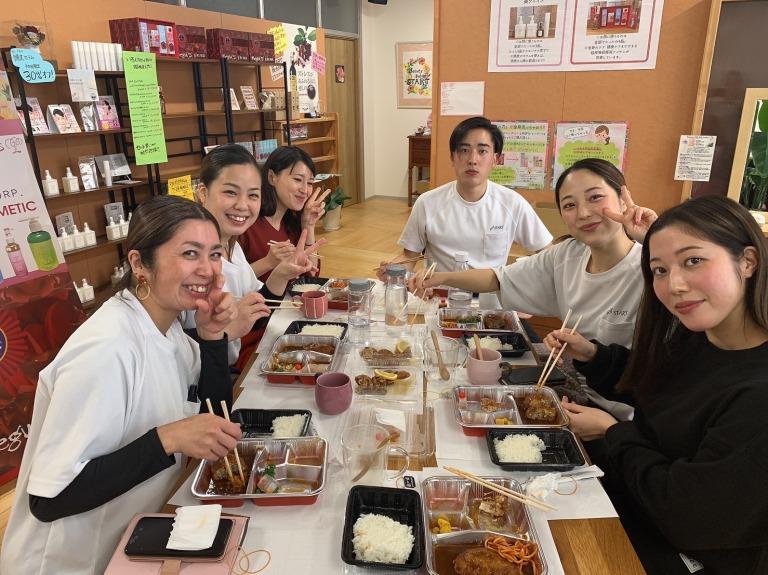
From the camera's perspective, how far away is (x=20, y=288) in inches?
110

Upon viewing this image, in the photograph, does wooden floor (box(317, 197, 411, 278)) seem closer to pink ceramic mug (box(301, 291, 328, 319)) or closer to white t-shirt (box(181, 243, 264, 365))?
white t-shirt (box(181, 243, 264, 365))

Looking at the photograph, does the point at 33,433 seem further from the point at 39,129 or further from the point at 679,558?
the point at 39,129

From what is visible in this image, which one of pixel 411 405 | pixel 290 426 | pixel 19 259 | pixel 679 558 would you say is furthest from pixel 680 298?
pixel 19 259

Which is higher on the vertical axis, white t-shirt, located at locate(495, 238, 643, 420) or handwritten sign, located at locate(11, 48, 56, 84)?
handwritten sign, located at locate(11, 48, 56, 84)

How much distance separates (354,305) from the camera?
83.7 inches

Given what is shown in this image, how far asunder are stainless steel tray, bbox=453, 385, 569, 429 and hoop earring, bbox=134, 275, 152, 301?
91 cm

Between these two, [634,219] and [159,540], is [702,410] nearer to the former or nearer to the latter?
[634,219]

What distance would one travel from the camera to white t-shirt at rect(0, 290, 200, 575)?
111cm

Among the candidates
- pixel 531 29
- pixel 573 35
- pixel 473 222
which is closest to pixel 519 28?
pixel 531 29

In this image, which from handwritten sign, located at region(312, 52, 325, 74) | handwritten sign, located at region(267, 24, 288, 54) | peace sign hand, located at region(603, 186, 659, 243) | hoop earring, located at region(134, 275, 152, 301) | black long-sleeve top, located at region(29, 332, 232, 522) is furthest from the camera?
handwritten sign, located at region(312, 52, 325, 74)

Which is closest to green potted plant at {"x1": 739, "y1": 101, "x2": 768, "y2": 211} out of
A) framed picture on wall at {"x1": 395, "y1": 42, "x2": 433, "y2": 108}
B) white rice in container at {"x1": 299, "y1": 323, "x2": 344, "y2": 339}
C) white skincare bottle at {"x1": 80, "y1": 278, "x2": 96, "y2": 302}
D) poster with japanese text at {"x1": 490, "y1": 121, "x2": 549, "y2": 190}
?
poster with japanese text at {"x1": 490, "y1": 121, "x2": 549, "y2": 190}

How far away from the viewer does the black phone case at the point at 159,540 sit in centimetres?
102

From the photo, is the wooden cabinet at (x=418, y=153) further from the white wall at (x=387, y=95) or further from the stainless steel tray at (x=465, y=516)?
the stainless steel tray at (x=465, y=516)

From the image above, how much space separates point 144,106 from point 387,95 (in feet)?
17.0
